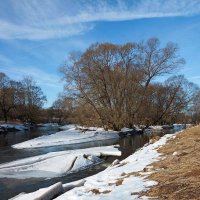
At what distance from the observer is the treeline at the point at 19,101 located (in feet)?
257

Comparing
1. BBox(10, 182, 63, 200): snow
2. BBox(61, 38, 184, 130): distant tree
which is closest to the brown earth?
BBox(10, 182, 63, 200): snow

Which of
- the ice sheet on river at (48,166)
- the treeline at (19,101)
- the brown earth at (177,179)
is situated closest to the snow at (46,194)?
the brown earth at (177,179)

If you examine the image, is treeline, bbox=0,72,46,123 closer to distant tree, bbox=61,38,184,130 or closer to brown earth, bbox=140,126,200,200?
distant tree, bbox=61,38,184,130

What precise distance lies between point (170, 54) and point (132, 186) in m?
43.4

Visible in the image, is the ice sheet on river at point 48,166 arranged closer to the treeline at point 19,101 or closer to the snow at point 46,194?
the snow at point 46,194

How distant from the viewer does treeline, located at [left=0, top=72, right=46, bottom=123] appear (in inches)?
3081

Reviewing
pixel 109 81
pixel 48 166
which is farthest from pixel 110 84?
pixel 48 166

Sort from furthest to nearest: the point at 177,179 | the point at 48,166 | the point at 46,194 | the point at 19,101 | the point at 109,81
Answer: the point at 19,101 → the point at 109,81 → the point at 48,166 → the point at 46,194 → the point at 177,179

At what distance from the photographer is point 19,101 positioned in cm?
8556

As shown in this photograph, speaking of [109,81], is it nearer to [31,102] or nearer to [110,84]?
[110,84]

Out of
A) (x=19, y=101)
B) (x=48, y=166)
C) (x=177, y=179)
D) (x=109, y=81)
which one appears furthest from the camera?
(x=19, y=101)

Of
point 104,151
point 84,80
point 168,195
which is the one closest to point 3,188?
point 168,195

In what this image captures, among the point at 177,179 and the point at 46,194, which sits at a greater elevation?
the point at 177,179

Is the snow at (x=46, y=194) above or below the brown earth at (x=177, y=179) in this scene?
below
